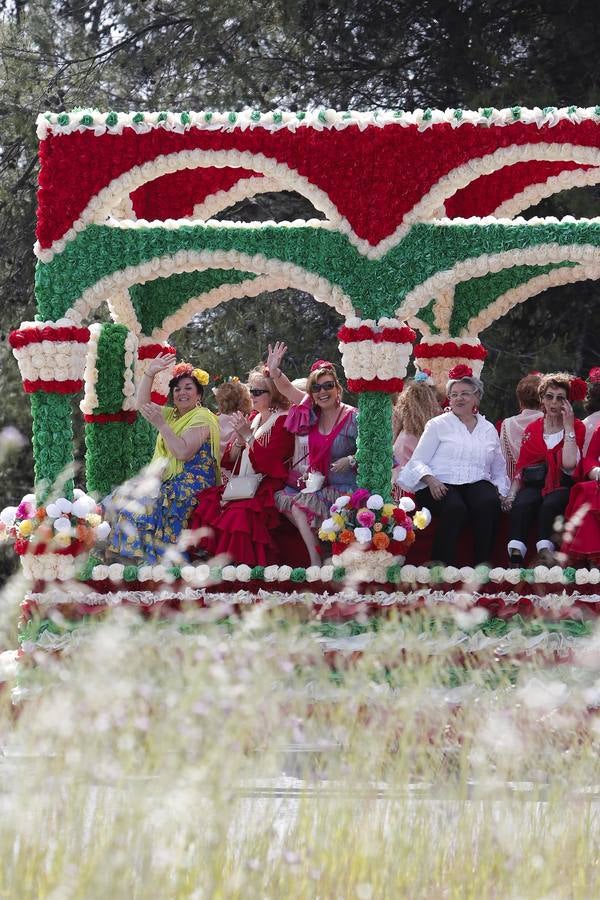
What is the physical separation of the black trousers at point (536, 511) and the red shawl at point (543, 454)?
61mm

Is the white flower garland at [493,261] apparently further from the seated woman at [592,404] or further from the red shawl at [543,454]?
the red shawl at [543,454]

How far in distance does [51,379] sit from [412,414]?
215 cm

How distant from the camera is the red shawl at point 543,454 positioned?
6.97 meters

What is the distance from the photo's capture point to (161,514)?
23.9 feet

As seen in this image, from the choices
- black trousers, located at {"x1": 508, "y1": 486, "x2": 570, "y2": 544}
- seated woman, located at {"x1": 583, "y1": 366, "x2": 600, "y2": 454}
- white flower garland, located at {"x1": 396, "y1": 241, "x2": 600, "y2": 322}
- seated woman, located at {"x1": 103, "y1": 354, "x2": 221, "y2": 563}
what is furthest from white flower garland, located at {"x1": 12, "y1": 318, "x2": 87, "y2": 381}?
seated woman, located at {"x1": 583, "y1": 366, "x2": 600, "y2": 454}

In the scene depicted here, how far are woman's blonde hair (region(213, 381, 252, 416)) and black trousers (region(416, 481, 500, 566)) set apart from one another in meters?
1.61

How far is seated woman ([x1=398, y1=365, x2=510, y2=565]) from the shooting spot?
697 cm

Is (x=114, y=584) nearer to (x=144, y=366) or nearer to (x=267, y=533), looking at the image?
(x=267, y=533)

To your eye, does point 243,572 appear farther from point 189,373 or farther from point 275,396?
point 189,373

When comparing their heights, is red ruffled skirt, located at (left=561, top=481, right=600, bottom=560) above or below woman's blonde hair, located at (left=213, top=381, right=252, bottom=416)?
below

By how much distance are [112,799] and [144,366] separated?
18.6 ft

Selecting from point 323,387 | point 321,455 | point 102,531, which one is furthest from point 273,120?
point 102,531

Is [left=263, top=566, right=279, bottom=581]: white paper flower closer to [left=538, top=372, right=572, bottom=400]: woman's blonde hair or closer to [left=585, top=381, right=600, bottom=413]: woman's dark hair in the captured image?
[left=538, top=372, right=572, bottom=400]: woman's blonde hair

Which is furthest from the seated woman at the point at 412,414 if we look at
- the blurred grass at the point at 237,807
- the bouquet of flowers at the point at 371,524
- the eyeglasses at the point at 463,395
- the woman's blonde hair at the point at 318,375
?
the blurred grass at the point at 237,807
